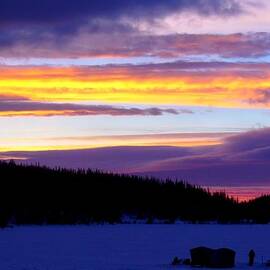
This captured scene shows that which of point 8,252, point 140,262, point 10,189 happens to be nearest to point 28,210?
point 10,189

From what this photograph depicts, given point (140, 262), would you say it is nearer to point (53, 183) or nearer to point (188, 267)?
point (188, 267)

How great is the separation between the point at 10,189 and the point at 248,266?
14005 cm

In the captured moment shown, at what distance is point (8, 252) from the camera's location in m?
73.0

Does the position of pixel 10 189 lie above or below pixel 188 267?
above

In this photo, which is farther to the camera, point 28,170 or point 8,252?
point 28,170

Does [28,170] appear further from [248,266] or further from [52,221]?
[248,266]

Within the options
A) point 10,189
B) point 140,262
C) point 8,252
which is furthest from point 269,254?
point 10,189

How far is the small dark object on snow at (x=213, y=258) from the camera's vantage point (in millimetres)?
54938

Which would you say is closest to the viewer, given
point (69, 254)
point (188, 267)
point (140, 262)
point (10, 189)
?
point (188, 267)

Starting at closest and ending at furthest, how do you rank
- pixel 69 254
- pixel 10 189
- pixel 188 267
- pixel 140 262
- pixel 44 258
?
pixel 188 267
pixel 140 262
pixel 44 258
pixel 69 254
pixel 10 189

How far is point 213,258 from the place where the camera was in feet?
182

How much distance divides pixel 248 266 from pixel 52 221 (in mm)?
146006

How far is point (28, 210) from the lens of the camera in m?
193

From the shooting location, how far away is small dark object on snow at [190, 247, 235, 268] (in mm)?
54938
